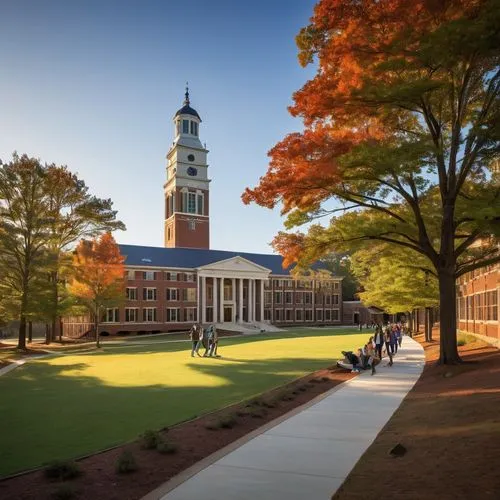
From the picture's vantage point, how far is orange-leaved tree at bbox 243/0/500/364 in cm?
1427

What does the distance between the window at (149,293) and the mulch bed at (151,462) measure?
192 ft

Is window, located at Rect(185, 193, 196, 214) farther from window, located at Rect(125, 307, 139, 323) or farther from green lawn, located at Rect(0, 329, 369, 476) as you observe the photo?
green lawn, located at Rect(0, 329, 369, 476)

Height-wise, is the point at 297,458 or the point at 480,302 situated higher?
the point at 480,302

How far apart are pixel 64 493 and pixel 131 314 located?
63391 millimetres

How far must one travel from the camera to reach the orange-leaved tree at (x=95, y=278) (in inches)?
1754

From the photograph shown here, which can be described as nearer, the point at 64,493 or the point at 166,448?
the point at 64,493

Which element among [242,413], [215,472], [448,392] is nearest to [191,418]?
[242,413]

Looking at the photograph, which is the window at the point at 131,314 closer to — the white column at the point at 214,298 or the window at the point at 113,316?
the window at the point at 113,316

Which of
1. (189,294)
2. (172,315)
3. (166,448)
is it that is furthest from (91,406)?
(189,294)

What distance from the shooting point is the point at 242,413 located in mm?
11492

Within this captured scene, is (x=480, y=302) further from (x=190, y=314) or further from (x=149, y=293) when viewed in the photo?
(x=190, y=314)

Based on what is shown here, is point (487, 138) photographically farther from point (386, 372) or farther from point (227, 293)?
point (227, 293)

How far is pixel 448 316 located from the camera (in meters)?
18.9

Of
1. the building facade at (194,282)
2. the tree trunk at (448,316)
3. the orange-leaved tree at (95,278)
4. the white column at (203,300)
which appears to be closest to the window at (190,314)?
the building facade at (194,282)
